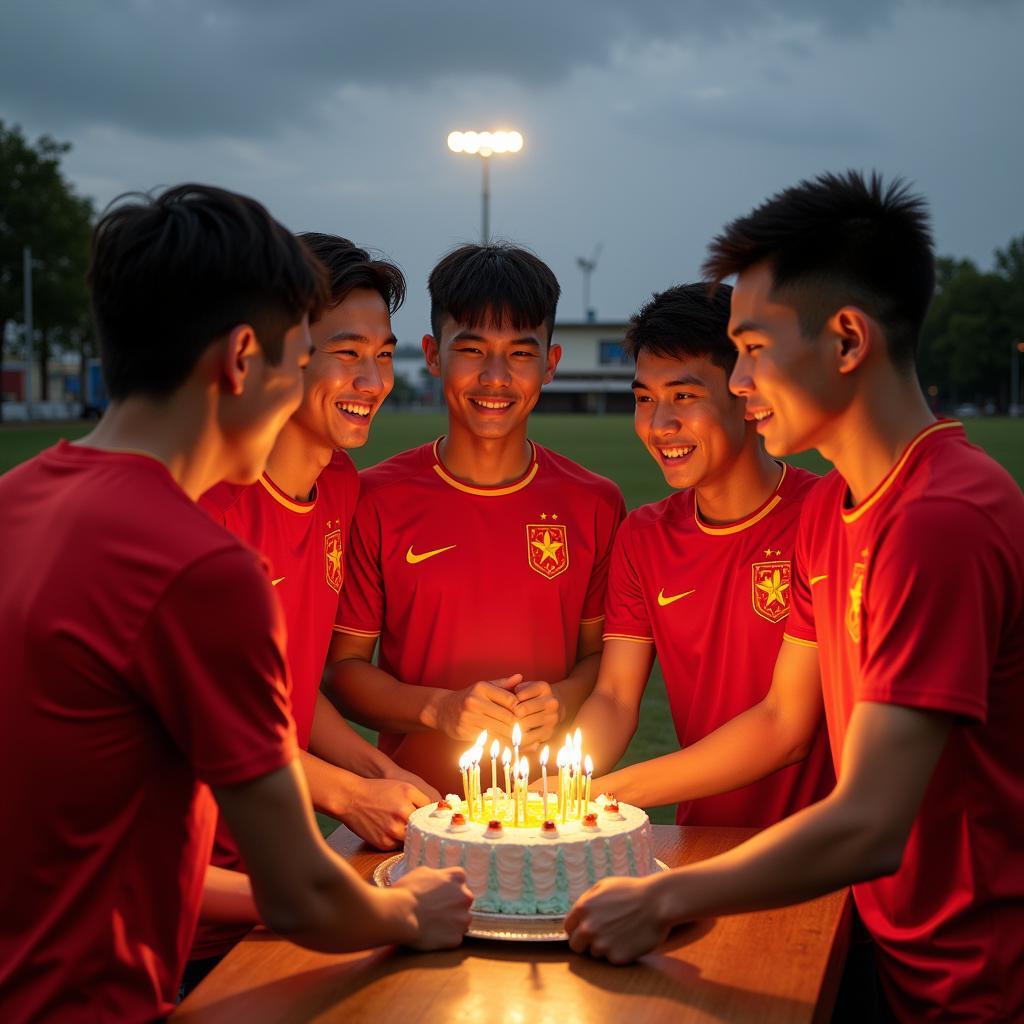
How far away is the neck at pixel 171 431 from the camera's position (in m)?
2.22

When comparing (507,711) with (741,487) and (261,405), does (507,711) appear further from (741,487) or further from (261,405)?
(261,405)

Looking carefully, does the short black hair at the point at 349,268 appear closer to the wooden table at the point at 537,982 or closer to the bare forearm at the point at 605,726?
the bare forearm at the point at 605,726

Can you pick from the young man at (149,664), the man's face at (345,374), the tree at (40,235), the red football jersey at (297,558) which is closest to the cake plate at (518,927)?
the young man at (149,664)

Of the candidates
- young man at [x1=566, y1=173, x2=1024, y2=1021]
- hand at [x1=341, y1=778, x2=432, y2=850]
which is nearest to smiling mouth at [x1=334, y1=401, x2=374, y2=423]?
Answer: hand at [x1=341, y1=778, x2=432, y2=850]

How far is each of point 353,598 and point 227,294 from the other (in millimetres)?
2456

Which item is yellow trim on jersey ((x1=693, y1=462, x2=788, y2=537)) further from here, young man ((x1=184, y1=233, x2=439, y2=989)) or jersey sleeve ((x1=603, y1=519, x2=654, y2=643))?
young man ((x1=184, y1=233, x2=439, y2=989))

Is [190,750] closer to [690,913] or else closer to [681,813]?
[690,913]

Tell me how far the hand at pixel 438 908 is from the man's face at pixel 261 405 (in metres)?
0.94

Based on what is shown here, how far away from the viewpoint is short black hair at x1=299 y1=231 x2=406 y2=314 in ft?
14.2

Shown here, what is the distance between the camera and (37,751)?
6.67 feet

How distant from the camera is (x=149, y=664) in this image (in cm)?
201

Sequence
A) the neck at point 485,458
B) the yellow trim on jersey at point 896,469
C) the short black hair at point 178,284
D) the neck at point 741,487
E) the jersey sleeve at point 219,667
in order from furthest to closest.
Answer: the neck at point 485,458 < the neck at point 741,487 < the yellow trim on jersey at point 896,469 < the short black hair at point 178,284 < the jersey sleeve at point 219,667

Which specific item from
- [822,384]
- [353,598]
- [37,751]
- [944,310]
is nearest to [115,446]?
[37,751]

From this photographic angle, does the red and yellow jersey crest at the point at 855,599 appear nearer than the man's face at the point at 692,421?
Yes
